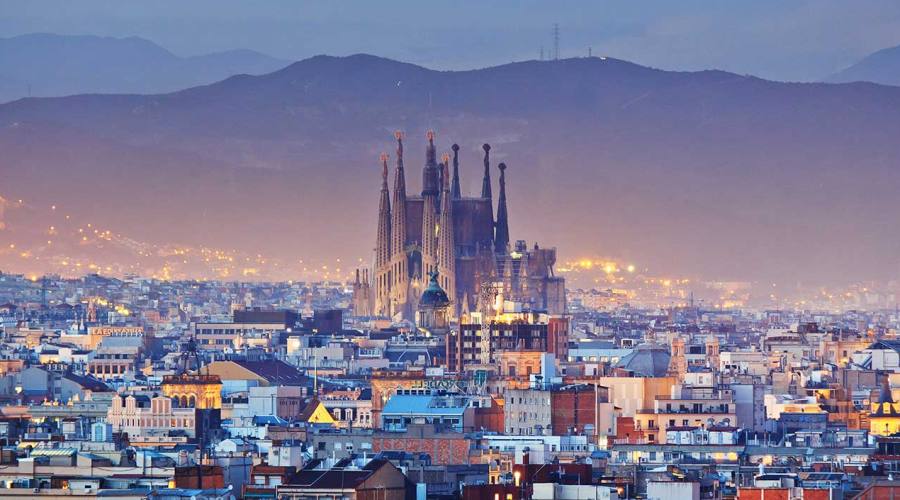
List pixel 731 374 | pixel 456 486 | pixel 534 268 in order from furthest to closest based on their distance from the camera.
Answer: pixel 534 268 → pixel 731 374 → pixel 456 486

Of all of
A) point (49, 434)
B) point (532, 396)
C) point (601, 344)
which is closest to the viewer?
point (49, 434)

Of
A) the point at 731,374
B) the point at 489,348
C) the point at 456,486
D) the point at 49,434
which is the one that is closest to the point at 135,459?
the point at 456,486

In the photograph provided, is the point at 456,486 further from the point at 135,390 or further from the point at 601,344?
the point at 601,344

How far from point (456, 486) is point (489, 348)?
62.5 meters

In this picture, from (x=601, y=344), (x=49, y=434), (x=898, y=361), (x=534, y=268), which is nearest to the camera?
(x=49, y=434)

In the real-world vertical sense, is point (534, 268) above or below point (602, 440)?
above

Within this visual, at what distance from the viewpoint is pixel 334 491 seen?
167 ft

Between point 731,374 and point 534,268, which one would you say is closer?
point 731,374

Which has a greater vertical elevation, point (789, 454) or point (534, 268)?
point (534, 268)

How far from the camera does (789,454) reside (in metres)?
70.4

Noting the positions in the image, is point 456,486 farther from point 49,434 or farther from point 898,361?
point 898,361

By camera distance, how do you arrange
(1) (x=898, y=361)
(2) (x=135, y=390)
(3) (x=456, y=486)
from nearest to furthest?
(3) (x=456, y=486) < (2) (x=135, y=390) < (1) (x=898, y=361)

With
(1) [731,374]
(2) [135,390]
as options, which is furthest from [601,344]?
(2) [135,390]

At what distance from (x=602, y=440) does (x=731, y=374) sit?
24.0 metres
